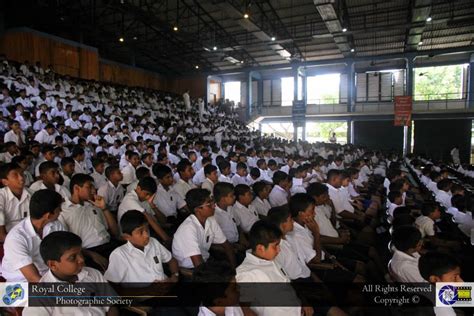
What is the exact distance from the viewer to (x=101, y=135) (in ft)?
A: 29.8

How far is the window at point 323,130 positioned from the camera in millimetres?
24672

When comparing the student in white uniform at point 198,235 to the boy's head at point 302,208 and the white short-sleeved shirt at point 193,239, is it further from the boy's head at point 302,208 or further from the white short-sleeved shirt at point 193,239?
the boy's head at point 302,208

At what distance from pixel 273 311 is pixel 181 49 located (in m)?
19.0

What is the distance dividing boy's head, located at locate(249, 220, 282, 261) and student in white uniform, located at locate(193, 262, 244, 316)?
1.05 ft

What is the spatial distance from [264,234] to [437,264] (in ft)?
3.73

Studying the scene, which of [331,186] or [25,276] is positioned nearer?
[25,276]

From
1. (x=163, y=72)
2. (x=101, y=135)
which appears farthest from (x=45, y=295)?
(x=163, y=72)

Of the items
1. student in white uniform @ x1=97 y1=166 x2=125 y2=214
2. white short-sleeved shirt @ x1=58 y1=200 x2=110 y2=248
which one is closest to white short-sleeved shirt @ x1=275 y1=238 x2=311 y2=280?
white short-sleeved shirt @ x1=58 y1=200 x2=110 y2=248

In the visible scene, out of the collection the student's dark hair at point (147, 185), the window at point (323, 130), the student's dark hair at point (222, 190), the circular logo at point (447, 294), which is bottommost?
the circular logo at point (447, 294)

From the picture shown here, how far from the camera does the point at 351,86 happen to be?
1945 centimetres

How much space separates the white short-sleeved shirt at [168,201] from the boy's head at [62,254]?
2294 millimetres

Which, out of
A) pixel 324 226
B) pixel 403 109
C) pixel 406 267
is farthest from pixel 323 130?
pixel 406 267

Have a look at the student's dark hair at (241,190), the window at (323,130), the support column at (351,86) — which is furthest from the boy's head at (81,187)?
the window at (323,130)

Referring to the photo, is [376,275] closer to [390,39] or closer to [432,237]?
[432,237]
